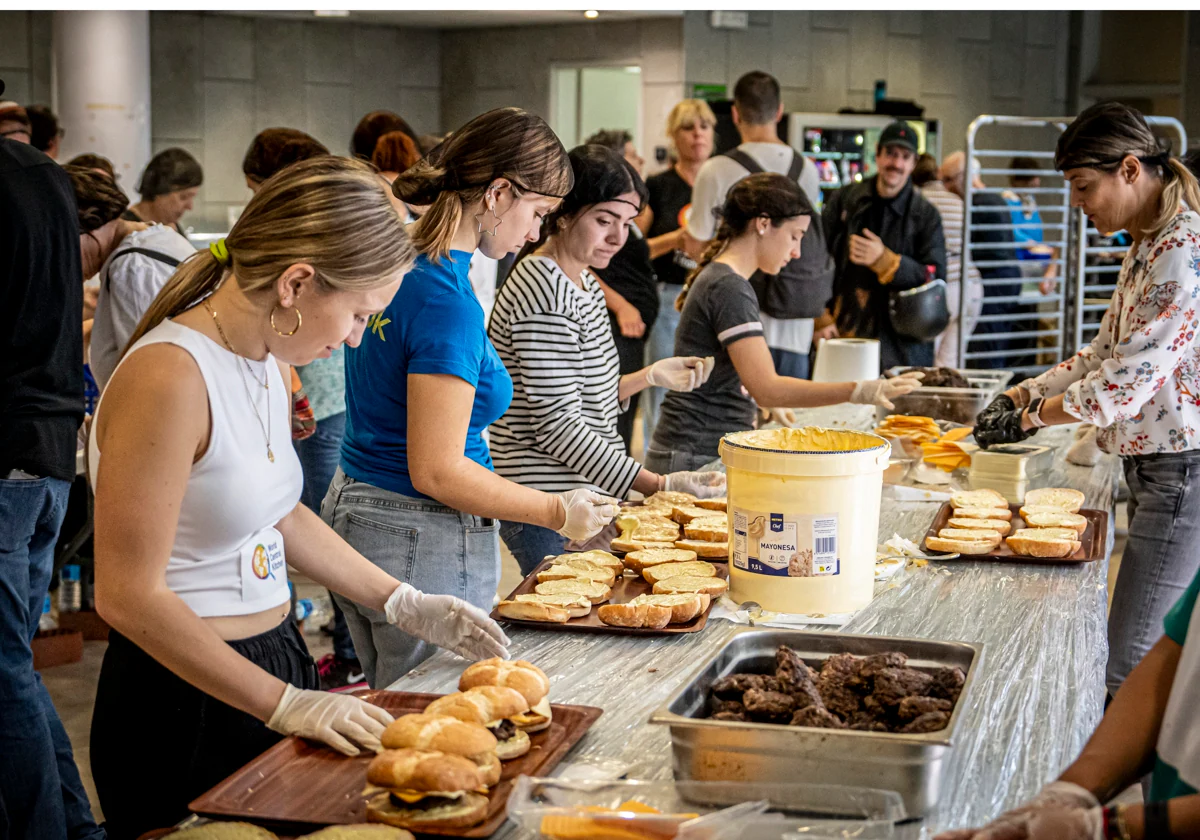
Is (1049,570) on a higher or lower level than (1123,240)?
lower

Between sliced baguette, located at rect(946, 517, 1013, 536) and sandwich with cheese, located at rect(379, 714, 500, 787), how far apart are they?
1.39 m

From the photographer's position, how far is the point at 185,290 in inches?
61.8

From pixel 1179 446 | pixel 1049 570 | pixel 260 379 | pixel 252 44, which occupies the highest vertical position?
pixel 252 44

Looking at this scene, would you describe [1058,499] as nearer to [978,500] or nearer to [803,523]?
[978,500]

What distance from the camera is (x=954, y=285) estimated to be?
5.83 m

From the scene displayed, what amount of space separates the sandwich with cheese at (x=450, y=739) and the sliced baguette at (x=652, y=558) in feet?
2.70

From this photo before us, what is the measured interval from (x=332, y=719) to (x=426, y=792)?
23 centimetres

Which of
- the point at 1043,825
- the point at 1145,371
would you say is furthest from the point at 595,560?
the point at 1145,371

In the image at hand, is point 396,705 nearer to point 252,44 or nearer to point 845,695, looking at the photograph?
point 845,695

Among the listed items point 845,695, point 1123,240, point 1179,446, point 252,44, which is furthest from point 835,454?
point 252,44

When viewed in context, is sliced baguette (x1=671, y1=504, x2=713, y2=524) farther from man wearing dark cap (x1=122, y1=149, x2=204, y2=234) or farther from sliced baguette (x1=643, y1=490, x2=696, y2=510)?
man wearing dark cap (x1=122, y1=149, x2=204, y2=234)

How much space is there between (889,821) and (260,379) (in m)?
0.94

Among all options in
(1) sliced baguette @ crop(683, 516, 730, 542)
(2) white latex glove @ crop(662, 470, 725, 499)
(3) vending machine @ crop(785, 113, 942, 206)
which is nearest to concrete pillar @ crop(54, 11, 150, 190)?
(3) vending machine @ crop(785, 113, 942, 206)

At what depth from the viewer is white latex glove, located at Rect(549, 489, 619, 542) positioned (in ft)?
6.71
